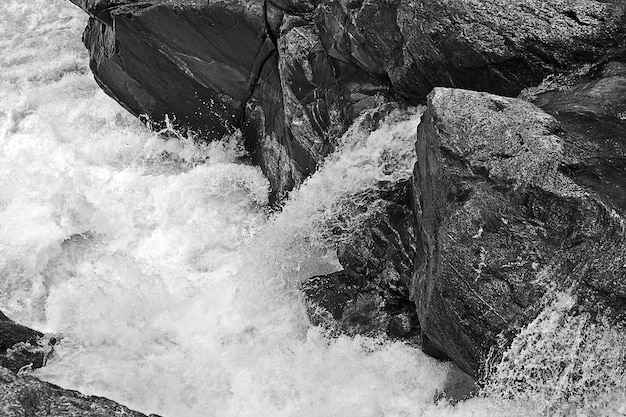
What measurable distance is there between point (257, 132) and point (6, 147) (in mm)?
5077

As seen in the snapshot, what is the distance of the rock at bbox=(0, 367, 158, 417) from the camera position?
5.61 m

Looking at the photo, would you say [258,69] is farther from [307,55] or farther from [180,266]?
[180,266]

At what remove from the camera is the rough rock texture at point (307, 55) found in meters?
8.09

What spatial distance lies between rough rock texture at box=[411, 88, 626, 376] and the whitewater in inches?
34.6

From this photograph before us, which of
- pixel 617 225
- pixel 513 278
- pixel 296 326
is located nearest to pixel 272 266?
pixel 296 326

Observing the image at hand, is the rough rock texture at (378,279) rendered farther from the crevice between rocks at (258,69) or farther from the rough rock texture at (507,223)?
the crevice between rocks at (258,69)

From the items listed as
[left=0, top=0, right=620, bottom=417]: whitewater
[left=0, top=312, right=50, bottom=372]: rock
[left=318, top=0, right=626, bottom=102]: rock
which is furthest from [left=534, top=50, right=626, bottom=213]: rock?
[left=0, top=312, right=50, bottom=372]: rock

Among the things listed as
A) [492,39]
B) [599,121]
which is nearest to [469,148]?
[599,121]

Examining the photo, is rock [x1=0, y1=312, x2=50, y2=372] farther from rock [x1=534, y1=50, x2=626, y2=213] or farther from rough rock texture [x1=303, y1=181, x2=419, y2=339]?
rock [x1=534, y1=50, x2=626, y2=213]

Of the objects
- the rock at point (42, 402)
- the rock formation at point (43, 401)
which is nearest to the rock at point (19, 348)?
the rock formation at point (43, 401)

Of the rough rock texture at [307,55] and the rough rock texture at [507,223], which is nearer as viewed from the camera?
the rough rock texture at [507,223]

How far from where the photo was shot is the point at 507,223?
699cm

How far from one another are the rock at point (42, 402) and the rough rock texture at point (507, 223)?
3241 mm

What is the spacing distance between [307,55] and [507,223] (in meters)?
4.70
